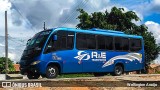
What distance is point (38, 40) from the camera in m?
19.5

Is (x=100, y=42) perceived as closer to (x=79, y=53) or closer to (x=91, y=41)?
(x=91, y=41)

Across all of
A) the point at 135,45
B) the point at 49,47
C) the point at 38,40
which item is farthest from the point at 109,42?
the point at 38,40


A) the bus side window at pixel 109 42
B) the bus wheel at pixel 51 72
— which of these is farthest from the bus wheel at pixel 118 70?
the bus wheel at pixel 51 72

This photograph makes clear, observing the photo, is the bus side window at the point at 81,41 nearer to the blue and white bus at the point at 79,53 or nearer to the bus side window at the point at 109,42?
the blue and white bus at the point at 79,53

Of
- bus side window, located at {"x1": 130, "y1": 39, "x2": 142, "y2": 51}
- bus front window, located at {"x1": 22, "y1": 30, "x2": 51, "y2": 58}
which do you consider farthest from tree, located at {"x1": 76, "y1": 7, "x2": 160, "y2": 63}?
bus front window, located at {"x1": 22, "y1": 30, "x2": 51, "y2": 58}

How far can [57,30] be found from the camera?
19641mm

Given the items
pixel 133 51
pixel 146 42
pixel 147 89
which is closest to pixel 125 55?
pixel 133 51

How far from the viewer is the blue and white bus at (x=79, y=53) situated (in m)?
19.1

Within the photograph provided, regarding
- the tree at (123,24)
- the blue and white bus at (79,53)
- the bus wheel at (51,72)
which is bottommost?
the bus wheel at (51,72)

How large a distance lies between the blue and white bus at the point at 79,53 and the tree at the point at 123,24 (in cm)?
1729

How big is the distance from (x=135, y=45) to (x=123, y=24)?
18.1 m

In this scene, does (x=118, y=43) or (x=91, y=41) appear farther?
(x=118, y=43)

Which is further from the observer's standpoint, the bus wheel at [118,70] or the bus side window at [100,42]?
the bus wheel at [118,70]

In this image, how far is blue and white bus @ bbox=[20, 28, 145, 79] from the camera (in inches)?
751
